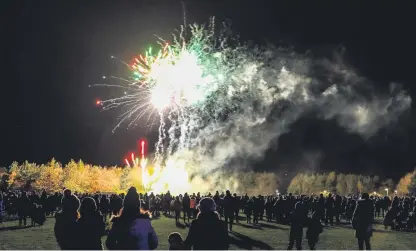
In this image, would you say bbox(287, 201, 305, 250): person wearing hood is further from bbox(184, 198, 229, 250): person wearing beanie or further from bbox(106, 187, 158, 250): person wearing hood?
bbox(106, 187, 158, 250): person wearing hood

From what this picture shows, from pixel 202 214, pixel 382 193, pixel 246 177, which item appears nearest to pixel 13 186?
pixel 246 177

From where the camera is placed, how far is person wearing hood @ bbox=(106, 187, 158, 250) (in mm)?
7789

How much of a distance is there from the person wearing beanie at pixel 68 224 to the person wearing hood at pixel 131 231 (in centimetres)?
110

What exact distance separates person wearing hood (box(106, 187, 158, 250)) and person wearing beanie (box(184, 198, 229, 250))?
64cm

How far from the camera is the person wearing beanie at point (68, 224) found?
869cm

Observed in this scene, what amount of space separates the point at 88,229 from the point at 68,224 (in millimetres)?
559

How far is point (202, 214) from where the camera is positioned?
26.5 feet

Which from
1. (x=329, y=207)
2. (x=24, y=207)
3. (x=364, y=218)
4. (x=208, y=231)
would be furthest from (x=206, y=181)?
(x=208, y=231)

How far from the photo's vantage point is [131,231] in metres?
7.80

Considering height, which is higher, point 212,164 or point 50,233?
point 212,164

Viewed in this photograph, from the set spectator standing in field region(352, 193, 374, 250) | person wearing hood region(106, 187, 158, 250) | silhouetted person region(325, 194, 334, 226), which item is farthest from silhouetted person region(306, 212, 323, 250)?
silhouetted person region(325, 194, 334, 226)

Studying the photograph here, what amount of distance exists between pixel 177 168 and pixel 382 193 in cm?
5560

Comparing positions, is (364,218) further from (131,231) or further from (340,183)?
(340,183)

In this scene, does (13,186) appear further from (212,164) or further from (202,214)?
(202,214)
